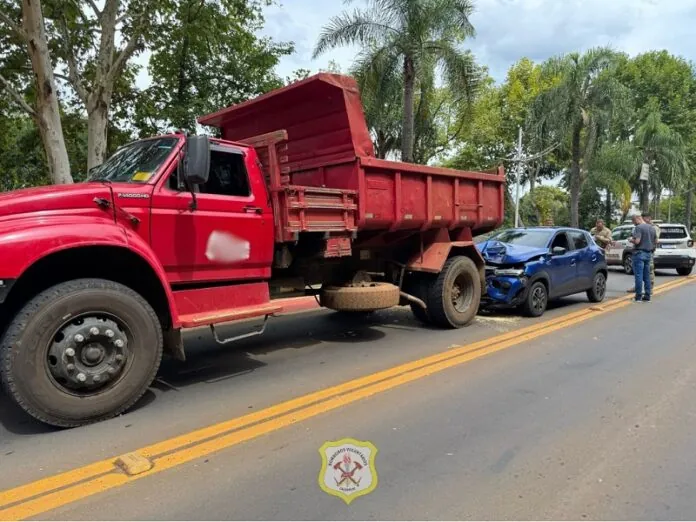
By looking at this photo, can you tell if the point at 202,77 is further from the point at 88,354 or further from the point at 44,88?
the point at 88,354

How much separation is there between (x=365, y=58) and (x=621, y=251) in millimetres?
10755

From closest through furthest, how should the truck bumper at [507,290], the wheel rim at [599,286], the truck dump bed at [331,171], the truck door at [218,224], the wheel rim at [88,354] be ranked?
the wheel rim at [88,354]
the truck door at [218,224]
the truck dump bed at [331,171]
the truck bumper at [507,290]
the wheel rim at [599,286]

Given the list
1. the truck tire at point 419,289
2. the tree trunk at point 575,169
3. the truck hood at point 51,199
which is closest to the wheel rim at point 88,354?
the truck hood at point 51,199

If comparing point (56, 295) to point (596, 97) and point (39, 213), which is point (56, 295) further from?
point (596, 97)

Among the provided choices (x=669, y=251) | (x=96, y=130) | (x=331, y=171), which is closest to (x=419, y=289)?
(x=331, y=171)

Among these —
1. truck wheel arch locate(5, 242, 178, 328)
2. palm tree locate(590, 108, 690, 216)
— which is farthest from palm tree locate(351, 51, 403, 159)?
palm tree locate(590, 108, 690, 216)

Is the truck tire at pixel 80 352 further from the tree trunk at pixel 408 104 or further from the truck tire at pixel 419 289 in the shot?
the tree trunk at pixel 408 104

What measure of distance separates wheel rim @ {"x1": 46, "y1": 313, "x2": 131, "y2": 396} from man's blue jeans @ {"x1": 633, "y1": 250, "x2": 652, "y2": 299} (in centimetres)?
1004

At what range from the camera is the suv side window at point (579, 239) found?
32.3 feet

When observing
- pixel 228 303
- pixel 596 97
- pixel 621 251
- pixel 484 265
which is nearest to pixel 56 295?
pixel 228 303

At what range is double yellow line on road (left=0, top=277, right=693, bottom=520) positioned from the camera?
9.62 feet

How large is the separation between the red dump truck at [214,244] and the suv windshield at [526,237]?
1.80m

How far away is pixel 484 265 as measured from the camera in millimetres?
8227

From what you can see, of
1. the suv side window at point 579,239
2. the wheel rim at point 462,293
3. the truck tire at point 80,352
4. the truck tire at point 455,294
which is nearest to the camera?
the truck tire at point 80,352
